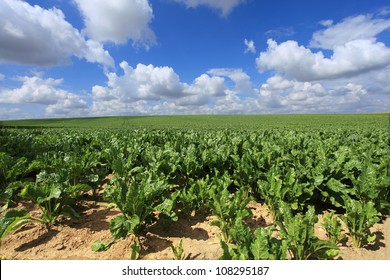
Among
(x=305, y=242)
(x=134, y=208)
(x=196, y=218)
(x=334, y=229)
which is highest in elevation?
(x=134, y=208)

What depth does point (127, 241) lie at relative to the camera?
3377 mm

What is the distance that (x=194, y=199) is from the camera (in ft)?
13.6

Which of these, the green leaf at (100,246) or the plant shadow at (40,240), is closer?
the green leaf at (100,246)

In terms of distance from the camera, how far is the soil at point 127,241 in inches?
123

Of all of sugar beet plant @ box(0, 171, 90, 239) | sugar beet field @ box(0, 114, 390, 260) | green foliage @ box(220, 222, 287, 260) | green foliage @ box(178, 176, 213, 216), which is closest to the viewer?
green foliage @ box(220, 222, 287, 260)

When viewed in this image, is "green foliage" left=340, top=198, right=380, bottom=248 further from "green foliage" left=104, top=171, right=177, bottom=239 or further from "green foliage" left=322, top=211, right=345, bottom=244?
"green foliage" left=104, top=171, right=177, bottom=239

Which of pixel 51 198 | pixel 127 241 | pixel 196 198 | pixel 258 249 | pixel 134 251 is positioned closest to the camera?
pixel 258 249

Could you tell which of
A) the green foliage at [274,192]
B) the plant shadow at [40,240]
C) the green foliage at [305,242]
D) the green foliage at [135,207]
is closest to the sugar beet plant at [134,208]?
the green foliage at [135,207]

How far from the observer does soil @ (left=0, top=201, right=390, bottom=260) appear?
313 centimetres

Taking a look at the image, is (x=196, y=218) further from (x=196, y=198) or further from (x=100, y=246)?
(x=100, y=246)

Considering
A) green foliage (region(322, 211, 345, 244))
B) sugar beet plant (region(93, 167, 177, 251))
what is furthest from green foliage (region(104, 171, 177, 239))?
green foliage (region(322, 211, 345, 244))

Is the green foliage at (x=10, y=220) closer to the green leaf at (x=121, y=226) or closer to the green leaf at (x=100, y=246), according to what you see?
the green leaf at (x=100, y=246)

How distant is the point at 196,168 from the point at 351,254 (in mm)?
3092

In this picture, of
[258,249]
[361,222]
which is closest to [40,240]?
[258,249]
